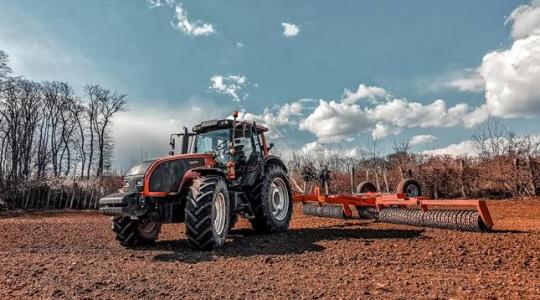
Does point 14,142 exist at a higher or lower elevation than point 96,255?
higher

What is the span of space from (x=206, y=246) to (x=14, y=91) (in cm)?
3508

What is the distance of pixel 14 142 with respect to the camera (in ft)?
117

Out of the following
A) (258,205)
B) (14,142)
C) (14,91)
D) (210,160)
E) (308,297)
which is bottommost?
(308,297)

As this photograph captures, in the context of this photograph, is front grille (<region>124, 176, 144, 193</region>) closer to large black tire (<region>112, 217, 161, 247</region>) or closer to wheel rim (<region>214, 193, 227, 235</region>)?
large black tire (<region>112, 217, 161, 247</region>)

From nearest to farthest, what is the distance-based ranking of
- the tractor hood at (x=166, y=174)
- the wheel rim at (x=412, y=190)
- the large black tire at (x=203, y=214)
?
the large black tire at (x=203, y=214)
the tractor hood at (x=166, y=174)
the wheel rim at (x=412, y=190)

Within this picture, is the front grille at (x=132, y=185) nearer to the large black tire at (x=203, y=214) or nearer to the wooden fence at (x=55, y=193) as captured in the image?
the large black tire at (x=203, y=214)

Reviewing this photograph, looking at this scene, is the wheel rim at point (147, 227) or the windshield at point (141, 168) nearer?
the windshield at point (141, 168)

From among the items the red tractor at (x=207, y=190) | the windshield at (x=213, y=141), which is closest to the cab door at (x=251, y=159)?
the red tractor at (x=207, y=190)

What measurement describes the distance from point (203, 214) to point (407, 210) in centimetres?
490

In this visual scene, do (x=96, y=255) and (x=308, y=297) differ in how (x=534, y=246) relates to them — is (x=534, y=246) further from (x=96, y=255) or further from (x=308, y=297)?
(x=96, y=255)

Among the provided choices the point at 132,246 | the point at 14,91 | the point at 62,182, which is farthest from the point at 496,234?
the point at 14,91

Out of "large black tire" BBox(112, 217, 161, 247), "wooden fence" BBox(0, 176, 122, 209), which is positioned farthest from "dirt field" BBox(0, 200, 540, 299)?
"wooden fence" BBox(0, 176, 122, 209)

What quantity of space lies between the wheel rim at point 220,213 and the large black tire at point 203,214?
220mm

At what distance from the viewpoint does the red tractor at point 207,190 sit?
265 inches
